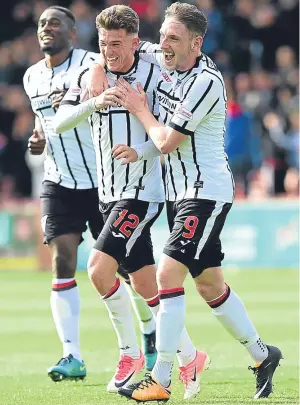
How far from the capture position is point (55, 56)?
8.61 meters

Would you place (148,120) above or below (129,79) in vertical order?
below

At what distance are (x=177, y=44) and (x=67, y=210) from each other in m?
2.14

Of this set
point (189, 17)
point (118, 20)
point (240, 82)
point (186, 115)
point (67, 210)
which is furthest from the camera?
point (240, 82)

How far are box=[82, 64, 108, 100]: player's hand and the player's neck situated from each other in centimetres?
137

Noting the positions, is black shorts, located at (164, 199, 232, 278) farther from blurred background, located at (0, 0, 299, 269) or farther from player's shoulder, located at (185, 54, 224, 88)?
blurred background, located at (0, 0, 299, 269)

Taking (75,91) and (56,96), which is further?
(56,96)

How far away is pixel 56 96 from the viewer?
26.9 ft

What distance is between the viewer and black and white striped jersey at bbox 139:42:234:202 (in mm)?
6699

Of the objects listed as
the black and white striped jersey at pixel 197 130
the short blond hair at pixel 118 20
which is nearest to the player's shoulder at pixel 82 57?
the short blond hair at pixel 118 20

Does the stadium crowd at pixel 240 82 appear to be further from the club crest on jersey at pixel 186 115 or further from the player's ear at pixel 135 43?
the club crest on jersey at pixel 186 115

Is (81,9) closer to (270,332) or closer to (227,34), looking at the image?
(227,34)

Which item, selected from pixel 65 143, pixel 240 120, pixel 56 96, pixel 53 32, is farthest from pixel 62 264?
pixel 240 120

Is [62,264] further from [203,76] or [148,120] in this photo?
[203,76]

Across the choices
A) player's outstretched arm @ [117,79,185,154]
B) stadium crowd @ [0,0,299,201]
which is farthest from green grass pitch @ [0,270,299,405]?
stadium crowd @ [0,0,299,201]
